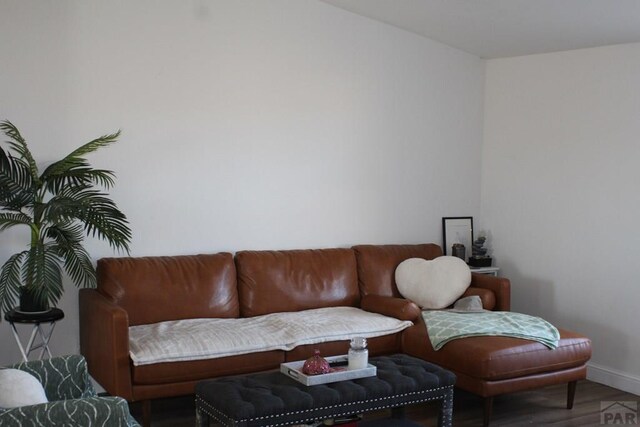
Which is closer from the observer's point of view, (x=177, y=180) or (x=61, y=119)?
(x=61, y=119)

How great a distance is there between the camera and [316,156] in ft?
17.2

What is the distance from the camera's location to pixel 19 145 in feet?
13.6

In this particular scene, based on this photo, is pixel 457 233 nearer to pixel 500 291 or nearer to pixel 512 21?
pixel 500 291

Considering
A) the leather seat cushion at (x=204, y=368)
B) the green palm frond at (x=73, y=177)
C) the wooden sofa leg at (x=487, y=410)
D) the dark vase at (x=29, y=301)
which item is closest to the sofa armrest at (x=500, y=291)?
the wooden sofa leg at (x=487, y=410)

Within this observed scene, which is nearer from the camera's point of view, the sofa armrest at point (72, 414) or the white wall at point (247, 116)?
the sofa armrest at point (72, 414)

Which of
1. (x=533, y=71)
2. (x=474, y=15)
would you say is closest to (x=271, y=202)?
(x=474, y=15)

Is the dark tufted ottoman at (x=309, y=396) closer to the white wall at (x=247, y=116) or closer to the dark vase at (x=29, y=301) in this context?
the dark vase at (x=29, y=301)

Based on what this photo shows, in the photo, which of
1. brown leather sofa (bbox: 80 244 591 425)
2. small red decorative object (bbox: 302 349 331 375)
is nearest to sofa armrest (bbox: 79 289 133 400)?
brown leather sofa (bbox: 80 244 591 425)

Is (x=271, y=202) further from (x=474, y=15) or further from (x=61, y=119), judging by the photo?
(x=474, y=15)

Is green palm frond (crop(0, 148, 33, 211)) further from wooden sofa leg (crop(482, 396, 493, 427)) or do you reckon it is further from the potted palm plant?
wooden sofa leg (crop(482, 396, 493, 427))

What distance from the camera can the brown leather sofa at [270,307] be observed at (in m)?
3.80

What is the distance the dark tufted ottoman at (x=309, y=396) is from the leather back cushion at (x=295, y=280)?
1.28 metres

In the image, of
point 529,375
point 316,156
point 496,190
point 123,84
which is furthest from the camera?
point 496,190

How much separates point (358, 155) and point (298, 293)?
119 centimetres
